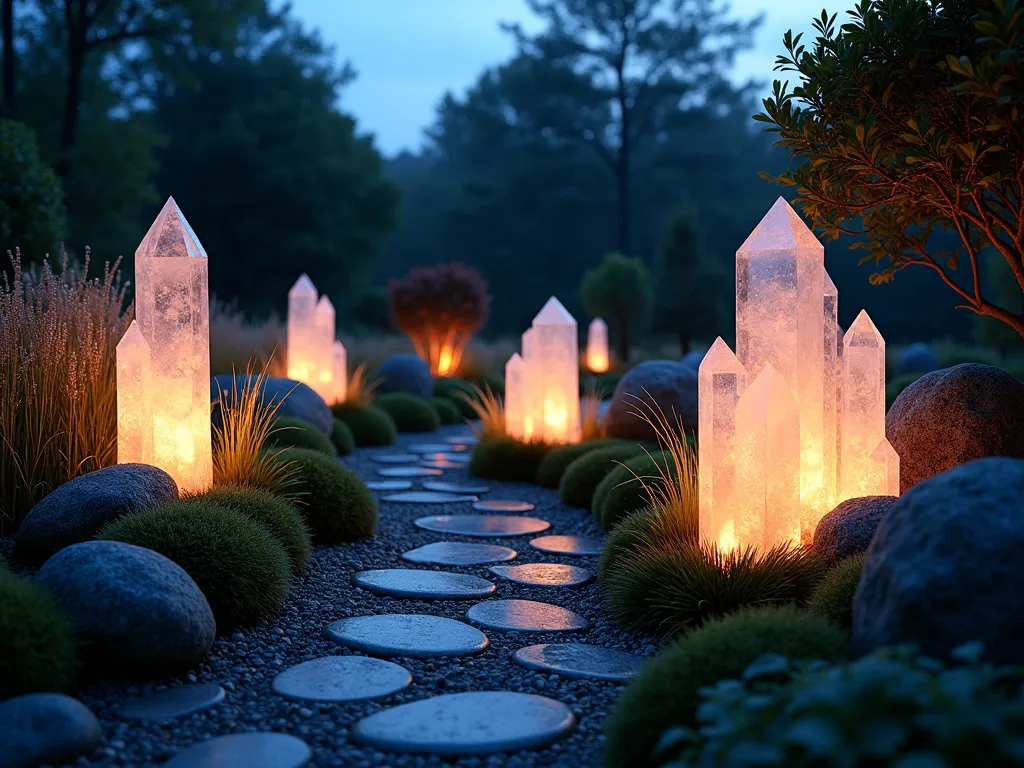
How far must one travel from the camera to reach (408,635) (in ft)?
10.1

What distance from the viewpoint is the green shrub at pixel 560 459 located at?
20.7ft

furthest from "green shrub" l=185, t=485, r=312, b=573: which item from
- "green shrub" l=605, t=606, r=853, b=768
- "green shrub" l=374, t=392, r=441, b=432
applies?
"green shrub" l=374, t=392, r=441, b=432

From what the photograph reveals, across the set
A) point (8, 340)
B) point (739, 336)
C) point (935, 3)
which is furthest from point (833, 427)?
point (8, 340)

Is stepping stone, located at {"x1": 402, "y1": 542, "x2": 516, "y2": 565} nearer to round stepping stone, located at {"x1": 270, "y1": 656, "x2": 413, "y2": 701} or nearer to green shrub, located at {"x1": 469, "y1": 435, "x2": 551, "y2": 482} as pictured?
round stepping stone, located at {"x1": 270, "y1": 656, "x2": 413, "y2": 701}

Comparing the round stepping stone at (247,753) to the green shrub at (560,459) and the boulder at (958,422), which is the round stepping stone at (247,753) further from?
the green shrub at (560,459)

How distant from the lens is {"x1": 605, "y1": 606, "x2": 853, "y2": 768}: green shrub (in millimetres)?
2037

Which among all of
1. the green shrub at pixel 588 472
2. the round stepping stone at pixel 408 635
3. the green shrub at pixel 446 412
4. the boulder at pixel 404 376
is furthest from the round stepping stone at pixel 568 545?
the boulder at pixel 404 376

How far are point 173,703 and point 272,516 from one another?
1.41 m

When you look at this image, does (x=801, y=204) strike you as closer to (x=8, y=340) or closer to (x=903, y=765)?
(x=903, y=765)

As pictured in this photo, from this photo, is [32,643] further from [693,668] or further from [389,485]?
[389,485]

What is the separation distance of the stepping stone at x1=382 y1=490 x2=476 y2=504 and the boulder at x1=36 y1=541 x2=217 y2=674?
3.07 metres

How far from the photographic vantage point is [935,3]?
2.98 m

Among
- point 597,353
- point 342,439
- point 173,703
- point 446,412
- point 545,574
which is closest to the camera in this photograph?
point 173,703

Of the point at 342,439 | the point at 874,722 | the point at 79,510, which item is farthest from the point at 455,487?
the point at 874,722
